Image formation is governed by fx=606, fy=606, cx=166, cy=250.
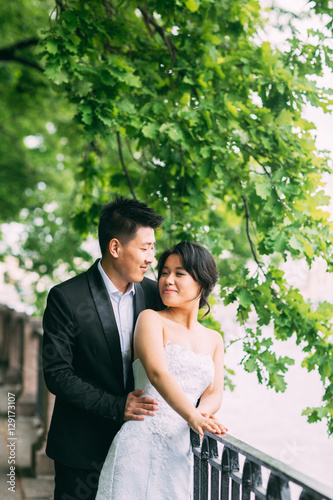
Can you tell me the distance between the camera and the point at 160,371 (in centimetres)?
254

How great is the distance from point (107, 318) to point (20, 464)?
A: 3.52 m

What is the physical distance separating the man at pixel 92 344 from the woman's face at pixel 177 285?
7.5 inches

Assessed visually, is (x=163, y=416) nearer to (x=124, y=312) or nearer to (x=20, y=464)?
(x=124, y=312)

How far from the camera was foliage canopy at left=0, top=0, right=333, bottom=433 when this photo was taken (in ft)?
13.4

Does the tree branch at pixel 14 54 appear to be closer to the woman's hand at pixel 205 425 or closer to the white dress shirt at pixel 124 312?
the white dress shirt at pixel 124 312

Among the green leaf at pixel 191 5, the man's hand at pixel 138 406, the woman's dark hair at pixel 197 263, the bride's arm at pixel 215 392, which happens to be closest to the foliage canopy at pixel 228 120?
the green leaf at pixel 191 5

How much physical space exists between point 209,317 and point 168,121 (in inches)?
56.3

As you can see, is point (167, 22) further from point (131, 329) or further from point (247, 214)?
point (131, 329)

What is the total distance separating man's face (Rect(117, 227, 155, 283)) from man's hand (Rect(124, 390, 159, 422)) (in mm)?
572

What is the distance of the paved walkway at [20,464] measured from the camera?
4996 millimetres

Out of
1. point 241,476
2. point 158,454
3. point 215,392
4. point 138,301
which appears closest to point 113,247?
point 138,301

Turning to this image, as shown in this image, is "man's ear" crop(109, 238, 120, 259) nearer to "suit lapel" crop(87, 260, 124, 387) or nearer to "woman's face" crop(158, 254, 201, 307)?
"suit lapel" crop(87, 260, 124, 387)

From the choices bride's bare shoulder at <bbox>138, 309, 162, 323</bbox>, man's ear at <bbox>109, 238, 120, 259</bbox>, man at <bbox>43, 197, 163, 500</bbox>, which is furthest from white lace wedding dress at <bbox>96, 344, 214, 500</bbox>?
man's ear at <bbox>109, 238, 120, 259</bbox>

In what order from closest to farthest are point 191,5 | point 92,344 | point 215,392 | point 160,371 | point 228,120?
point 160,371 < point 215,392 < point 92,344 < point 191,5 < point 228,120
